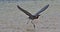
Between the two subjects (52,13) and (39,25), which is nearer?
(39,25)

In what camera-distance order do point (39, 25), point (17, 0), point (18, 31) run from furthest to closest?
point (17, 0)
point (39, 25)
point (18, 31)

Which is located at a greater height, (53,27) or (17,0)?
(53,27)

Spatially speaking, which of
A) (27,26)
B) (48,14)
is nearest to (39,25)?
(27,26)

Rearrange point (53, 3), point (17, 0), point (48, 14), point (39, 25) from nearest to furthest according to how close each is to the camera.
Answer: point (39, 25) → point (48, 14) → point (53, 3) → point (17, 0)

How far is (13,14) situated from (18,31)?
3.02 feet

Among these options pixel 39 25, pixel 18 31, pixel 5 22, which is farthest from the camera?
pixel 5 22

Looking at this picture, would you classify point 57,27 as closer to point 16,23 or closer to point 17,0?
point 16,23

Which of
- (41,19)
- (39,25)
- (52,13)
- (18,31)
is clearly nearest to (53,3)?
(52,13)

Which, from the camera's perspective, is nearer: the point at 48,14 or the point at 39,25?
the point at 39,25

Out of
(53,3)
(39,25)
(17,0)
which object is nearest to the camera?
(39,25)

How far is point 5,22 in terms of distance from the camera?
3295mm

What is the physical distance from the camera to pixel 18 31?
2.86 meters

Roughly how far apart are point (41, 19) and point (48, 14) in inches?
14.9

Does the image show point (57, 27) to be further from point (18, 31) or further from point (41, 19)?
point (18, 31)
